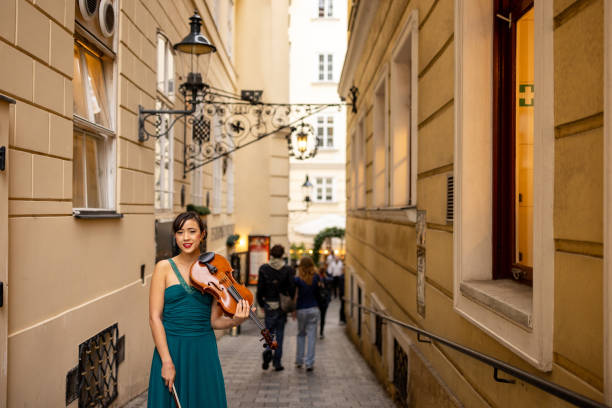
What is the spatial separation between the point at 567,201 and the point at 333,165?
28477 mm

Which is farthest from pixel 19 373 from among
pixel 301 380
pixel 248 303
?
pixel 301 380

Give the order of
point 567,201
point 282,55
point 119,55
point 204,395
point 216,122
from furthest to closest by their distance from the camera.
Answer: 1. point 282,55
2. point 216,122
3. point 119,55
4. point 204,395
5. point 567,201

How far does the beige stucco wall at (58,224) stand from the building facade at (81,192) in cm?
A: 1

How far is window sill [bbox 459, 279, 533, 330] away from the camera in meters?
2.63

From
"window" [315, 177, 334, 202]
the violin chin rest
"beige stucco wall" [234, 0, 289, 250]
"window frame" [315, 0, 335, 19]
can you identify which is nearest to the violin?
the violin chin rest

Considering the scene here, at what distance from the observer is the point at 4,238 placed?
11.1 ft

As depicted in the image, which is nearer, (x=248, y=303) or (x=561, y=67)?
(x=561, y=67)

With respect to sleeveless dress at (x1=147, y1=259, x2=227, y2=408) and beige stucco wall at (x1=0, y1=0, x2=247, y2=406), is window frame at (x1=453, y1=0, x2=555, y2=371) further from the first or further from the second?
beige stucco wall at (x1=0, y1=0, x2=247, y2=406)

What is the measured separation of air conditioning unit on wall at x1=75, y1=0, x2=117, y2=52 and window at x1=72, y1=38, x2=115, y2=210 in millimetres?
121

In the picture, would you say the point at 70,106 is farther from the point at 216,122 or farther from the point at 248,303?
the point at 216,122

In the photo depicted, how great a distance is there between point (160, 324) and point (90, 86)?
289 cm

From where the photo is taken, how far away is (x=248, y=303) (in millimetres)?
3445

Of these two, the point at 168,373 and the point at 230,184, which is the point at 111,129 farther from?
the point at 230,184

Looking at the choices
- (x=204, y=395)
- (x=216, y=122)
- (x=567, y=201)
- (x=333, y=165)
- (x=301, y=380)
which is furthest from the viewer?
(x=333, y=165)
